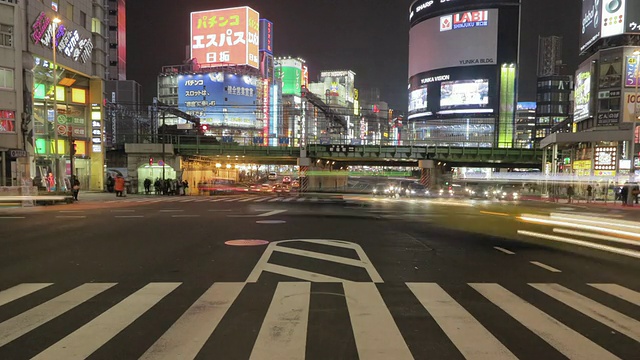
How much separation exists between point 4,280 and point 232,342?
519 cm

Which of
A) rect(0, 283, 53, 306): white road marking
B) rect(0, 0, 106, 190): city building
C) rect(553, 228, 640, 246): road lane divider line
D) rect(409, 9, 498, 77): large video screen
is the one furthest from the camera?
rect(409, 9, 498, 77): large video screen

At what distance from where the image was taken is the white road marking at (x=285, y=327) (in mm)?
4102

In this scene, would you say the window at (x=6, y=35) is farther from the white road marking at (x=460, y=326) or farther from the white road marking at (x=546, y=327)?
the white road marking at (x=546, y=327)

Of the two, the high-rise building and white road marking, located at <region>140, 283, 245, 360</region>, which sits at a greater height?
the high-rise building

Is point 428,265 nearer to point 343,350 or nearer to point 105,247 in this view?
point 343,350

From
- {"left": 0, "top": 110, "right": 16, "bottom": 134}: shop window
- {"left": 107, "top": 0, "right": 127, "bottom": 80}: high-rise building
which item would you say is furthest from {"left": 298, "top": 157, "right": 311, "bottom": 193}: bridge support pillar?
{"left": 107, "top": 0, "right": 127, "bottom": 80}: high-rise building

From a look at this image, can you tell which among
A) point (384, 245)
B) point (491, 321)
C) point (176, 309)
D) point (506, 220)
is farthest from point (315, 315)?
point (506, 220)

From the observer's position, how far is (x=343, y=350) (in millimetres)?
4168

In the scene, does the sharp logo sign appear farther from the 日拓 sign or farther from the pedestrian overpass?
the 日拓 sign

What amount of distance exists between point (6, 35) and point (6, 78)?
330 centimetres

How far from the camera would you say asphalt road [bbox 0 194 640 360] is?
430 centimetres

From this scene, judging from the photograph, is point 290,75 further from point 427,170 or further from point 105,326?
point 105,326

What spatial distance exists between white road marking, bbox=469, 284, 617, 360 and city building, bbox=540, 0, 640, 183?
39.5 meters

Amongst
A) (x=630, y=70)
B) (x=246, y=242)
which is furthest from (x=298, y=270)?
(x=630, y=70)
